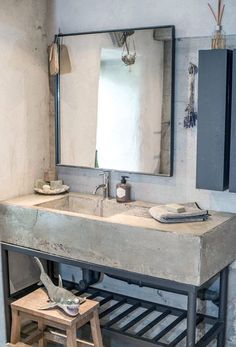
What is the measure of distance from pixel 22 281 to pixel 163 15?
1.98 meters

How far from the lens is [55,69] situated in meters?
3.27

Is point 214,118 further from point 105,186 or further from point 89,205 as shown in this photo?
point 89,205

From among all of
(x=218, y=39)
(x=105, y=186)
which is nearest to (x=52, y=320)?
(x=105, y=186)

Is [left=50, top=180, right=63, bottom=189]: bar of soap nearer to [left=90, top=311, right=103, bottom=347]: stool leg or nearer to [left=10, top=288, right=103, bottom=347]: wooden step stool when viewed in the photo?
[left=10, top=288, right=103, bottom=347]: wooden step stool

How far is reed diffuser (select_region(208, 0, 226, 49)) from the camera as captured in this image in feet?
8.58

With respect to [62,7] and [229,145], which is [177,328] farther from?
[62,7]

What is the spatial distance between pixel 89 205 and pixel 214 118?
1089 millimetres

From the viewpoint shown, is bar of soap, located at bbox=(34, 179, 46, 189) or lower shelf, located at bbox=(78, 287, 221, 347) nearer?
lower shelf, located at bbox=(78, 287, 221, 347)

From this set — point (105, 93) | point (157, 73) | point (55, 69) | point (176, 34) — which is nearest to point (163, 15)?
point (176, 34)

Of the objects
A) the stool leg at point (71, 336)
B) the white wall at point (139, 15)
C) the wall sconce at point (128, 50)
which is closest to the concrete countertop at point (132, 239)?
the stool leg at point (71, 336)

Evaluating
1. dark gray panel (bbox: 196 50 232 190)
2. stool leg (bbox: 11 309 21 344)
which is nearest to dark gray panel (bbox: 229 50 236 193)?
dark gray panel (bbox: 196 50 232 190)

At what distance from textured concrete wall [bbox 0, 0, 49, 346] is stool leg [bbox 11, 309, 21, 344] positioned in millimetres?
412

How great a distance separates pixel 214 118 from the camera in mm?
2514

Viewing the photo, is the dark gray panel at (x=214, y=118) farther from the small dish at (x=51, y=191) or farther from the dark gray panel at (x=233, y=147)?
the small dish at (x=51, y=191)
